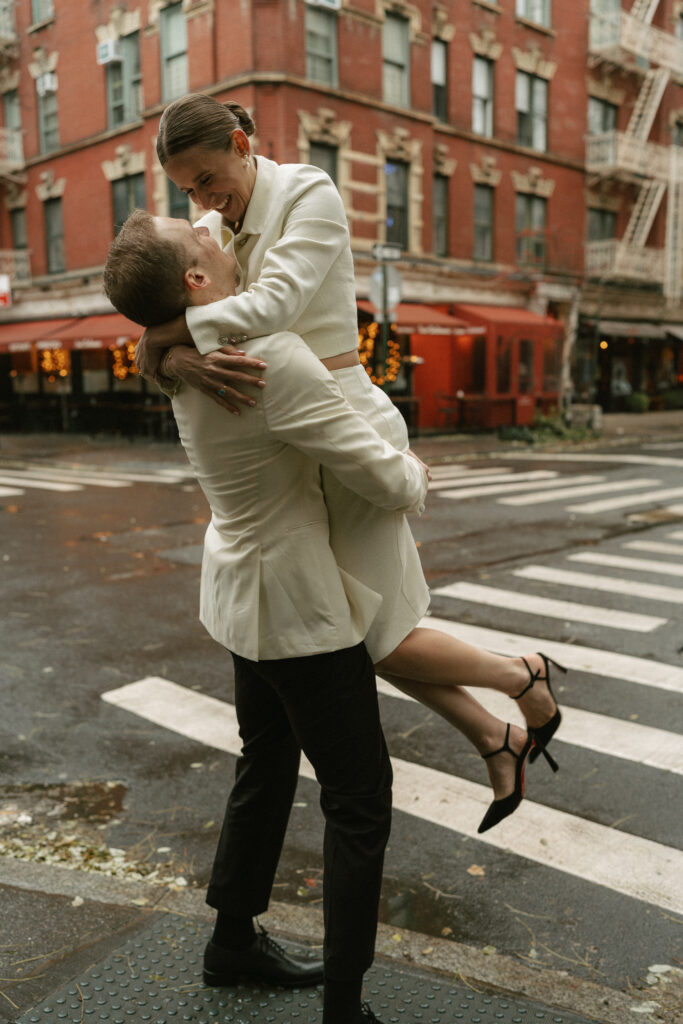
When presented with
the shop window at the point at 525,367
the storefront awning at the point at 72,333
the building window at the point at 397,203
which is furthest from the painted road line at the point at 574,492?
the shop window at the point at 525,367

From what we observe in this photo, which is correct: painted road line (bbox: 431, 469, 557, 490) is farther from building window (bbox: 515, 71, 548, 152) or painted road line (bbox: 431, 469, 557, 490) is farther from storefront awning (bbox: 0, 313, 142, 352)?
building window (bbox: 515, 71, 548, 152)

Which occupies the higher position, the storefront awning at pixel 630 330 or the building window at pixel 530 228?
the building window at pixel 530 228

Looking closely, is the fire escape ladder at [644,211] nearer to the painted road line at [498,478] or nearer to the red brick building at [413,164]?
the red brick building at [413,164]

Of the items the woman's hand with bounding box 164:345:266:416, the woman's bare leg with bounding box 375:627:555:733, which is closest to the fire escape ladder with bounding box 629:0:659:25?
the woman's bare leg with bounding box 375:627:555:733

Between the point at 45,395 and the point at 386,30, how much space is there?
1521 centimetres

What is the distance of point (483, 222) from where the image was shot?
27547 millimetres

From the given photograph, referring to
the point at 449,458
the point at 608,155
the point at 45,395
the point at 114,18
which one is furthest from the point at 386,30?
the point at 45,395

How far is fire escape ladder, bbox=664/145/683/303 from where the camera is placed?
32.4 meters

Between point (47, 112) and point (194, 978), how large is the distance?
3061 cm

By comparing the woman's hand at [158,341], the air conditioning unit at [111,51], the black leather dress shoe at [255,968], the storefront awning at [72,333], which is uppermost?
the air conditioning unit at [111,51]

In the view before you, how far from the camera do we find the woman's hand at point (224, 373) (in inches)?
78.4

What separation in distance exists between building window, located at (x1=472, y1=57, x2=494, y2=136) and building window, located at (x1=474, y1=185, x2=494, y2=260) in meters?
1.66

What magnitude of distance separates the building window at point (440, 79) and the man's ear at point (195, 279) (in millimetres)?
25857

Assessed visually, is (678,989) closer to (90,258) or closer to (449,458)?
(449,458)
